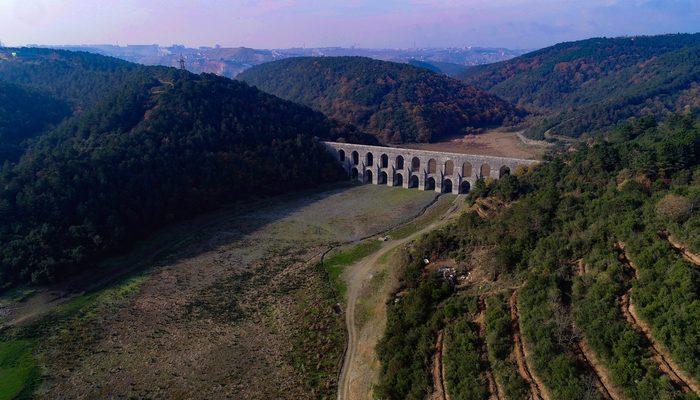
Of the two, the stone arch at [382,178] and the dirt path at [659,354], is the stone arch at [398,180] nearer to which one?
the stone arch at [382,178]

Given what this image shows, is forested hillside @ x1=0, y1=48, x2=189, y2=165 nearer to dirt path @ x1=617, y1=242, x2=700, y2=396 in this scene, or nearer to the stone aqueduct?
the stone aqueduct

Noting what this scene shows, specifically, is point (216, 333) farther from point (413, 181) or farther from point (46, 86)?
point (46, 86)

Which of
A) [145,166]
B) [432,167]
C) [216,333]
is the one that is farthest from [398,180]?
[216,333]

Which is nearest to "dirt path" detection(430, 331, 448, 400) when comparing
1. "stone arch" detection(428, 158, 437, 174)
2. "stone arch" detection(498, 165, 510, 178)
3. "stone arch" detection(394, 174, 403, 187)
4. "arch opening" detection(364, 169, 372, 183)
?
"stone arch" detection(498, 165, 510, 178)

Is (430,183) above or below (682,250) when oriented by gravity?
below

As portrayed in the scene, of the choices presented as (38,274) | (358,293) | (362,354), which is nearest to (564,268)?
(362,354)

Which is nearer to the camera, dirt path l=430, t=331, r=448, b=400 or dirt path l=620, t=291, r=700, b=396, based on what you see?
dirt path l=620, t=291, r=700, b=396
